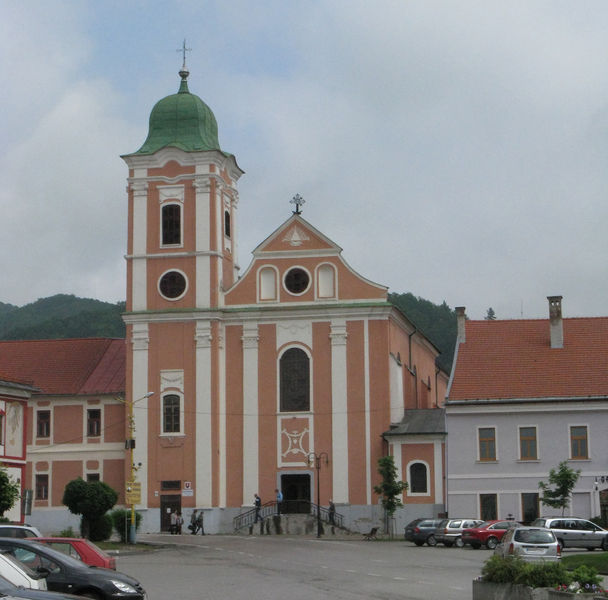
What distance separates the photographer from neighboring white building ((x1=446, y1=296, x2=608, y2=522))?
57219 millimetres

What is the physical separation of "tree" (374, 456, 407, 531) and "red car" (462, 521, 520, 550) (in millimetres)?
11852

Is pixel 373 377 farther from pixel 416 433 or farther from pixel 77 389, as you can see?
pixel 77 389

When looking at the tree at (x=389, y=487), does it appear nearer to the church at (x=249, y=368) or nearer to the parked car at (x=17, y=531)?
the church at (x=249, y=368)

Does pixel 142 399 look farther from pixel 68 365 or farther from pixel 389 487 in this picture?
pixel 389 487

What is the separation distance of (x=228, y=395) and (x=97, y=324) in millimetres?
48004

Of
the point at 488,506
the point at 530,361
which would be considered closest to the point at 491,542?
the point at 488,506

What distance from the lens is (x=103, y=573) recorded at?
832 inches

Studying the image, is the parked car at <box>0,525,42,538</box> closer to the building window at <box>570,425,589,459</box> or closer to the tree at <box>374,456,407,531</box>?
the tree at <box>374,456,407,531</box>

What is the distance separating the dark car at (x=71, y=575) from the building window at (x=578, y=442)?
39337 mm

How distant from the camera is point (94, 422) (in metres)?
67.3

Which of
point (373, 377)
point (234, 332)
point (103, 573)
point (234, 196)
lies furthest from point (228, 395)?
point (103, 573)

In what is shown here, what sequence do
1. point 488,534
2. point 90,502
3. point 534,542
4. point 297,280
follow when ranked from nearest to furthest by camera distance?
1. point 534,542
2. point 488,534
3. point 90,502
4. point 297,280

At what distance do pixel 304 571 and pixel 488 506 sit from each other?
1053 inches

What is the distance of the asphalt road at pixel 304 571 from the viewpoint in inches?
1006
